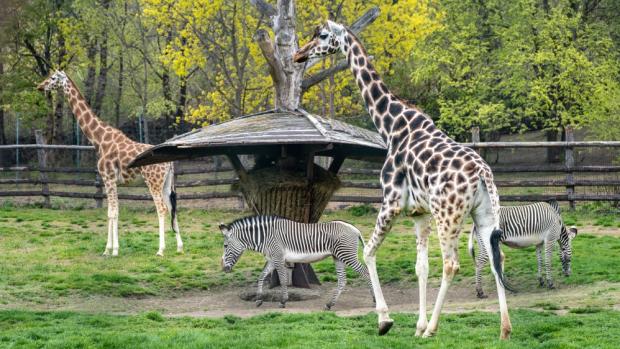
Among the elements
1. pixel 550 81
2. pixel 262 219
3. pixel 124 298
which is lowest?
pixel 124 298

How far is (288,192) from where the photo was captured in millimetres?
13523

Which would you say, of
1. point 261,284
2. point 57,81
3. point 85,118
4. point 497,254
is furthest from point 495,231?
point 57,81

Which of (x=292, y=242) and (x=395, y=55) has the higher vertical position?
(x=395, y=55)

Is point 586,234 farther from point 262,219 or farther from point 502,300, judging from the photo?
point 502,300

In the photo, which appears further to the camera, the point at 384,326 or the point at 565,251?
the point at 565,251

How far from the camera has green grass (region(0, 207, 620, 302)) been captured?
13414 mm

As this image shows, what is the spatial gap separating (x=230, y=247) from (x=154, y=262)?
3.23 metres

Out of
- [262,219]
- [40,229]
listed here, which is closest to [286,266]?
[262,219]

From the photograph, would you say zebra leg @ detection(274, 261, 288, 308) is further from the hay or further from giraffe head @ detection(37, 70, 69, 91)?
giraffe head @ detection(37, 70, 69, 91)

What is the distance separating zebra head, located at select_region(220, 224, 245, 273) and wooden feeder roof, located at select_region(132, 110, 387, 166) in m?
1.15

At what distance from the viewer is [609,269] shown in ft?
43.1

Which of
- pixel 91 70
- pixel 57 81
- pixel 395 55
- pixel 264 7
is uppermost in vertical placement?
pixel 91 70

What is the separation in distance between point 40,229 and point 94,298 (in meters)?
6.84

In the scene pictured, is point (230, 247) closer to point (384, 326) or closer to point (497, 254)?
point (384, 326)
